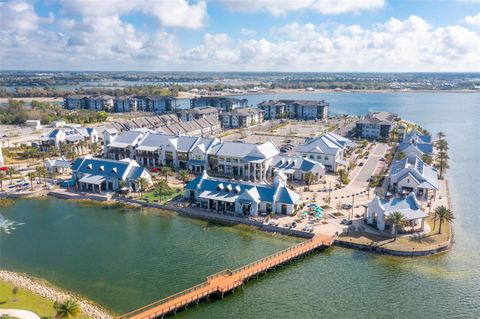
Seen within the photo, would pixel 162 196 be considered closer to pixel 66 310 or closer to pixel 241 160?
pixel 241 160

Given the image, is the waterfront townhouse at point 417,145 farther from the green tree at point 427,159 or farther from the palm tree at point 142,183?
the palm tree at point 142,183

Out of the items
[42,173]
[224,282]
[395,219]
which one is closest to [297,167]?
[395,219]

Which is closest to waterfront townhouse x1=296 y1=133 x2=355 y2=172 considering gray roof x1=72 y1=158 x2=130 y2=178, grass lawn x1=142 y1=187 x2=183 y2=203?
grass lawn x1=142 y1=187 x2=183 y2=203

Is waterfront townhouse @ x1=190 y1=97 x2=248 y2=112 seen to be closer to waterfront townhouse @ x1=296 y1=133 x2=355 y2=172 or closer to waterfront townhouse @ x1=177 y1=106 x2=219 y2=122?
waterfront townhouse @ x1=177 y1=106 x2=219 y2=122

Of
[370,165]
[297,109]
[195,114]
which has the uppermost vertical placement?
[297,109]

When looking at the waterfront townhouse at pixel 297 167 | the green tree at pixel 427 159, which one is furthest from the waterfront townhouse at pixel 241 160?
the green tree at pixel 427 159

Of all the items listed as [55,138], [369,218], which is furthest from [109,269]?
[55,138]
